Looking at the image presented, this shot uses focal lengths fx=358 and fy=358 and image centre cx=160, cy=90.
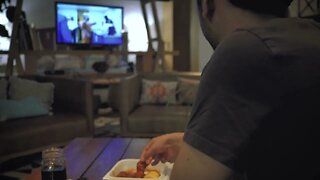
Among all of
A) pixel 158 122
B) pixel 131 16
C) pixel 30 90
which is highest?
pixel 131 16

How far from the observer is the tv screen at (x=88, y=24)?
4.05m

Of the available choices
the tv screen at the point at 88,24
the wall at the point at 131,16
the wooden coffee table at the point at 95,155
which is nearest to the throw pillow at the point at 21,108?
the wooden coffee table at the point at 95,155

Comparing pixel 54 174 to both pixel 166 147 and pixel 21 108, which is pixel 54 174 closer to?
pixel 166 147

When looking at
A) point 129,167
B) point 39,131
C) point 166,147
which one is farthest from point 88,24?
point 166,147

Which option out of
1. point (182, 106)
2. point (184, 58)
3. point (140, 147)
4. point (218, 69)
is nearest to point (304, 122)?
point (218, 69)

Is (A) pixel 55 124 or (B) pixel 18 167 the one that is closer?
(A) pixel 55 124

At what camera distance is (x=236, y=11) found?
536mm

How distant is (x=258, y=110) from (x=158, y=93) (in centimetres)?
294

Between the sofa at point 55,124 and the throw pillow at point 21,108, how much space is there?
32 millimetres

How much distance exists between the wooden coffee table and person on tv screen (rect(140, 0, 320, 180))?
32.5 inches

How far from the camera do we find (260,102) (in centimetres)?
46

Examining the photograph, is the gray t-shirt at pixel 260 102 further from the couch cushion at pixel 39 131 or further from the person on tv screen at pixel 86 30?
the person on tv screen at pixel 86 30

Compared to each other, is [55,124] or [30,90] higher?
[30,90]

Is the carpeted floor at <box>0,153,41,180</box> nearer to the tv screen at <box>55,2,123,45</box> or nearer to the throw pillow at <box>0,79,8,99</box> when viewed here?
the throw pillow at <box>0,79,8,99</box>
